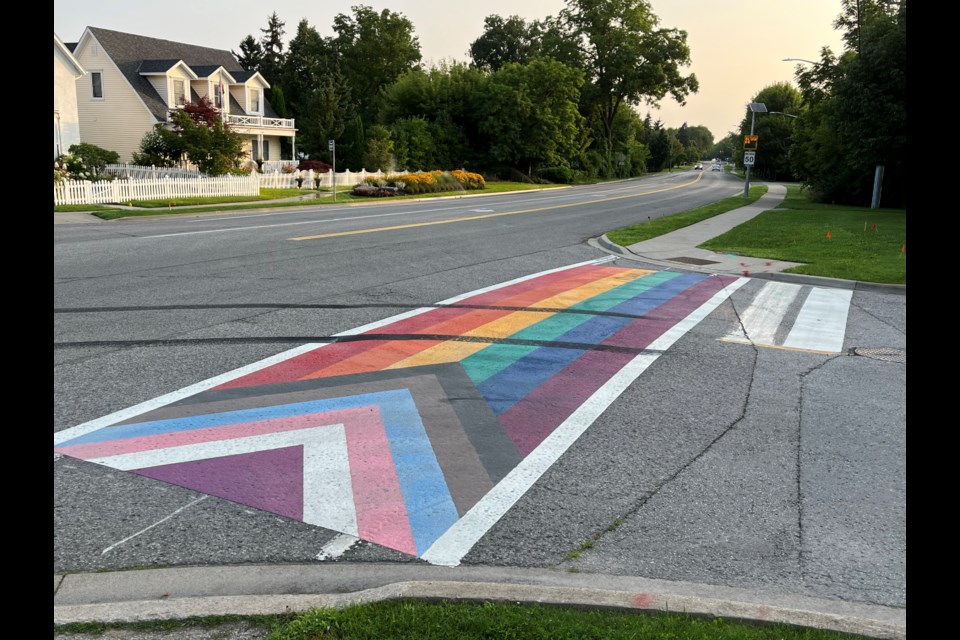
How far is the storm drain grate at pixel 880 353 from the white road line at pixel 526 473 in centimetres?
238

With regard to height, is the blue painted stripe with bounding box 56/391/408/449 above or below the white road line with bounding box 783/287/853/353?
below

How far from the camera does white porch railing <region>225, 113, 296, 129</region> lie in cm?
4791

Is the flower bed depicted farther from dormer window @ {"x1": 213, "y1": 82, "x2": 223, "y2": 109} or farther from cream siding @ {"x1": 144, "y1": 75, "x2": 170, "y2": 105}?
cream siding @ {"x1": 144, "y1": 75, "x2": 170, "y2": 105}

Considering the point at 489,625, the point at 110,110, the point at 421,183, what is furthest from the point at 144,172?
the point at 489,625

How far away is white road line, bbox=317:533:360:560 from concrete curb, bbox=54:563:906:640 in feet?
0.39

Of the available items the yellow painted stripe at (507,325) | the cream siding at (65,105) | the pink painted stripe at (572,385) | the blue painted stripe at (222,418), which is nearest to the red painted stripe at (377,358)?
the yellow painted stripe at (507,325)

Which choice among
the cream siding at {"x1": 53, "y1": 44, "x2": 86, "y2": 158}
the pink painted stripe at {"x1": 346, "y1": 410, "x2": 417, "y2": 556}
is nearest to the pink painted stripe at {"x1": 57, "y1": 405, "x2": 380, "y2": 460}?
the pink painted stripe at {"x1": 346, "y1": 410, "x2": 417, "y2": 556}

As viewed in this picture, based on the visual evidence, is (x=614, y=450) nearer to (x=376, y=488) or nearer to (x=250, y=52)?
(x=376, y=488)

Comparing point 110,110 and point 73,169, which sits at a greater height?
point 110,110

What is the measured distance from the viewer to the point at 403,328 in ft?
30.0

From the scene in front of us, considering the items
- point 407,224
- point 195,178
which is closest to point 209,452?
point 407,224

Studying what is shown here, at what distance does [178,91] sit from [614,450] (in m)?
45.8

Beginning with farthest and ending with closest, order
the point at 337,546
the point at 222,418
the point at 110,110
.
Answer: the point at 110,110 < the point at 222,418 < the point at 337,546
